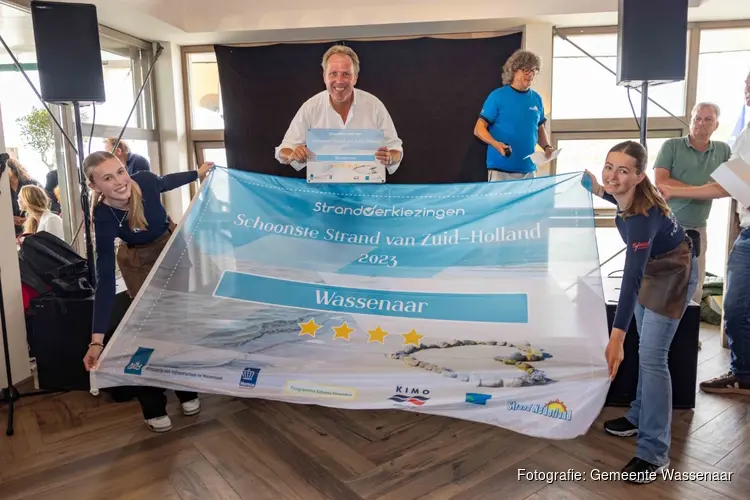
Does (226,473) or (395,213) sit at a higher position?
(395,213)

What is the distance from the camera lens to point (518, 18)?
3811 mm

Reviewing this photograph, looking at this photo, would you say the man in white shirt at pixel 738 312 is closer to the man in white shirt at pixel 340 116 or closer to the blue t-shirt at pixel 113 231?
the man in white shirt at pixel 340 116

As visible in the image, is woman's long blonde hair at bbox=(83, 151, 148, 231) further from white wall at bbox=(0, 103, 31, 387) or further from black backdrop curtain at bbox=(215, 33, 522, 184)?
black backdrop curtain at bbox=(215, 33, 522, 184)

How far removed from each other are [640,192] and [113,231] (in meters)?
Result: 1.92

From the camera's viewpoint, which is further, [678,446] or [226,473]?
[678,446]

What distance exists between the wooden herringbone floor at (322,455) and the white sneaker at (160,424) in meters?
0.03

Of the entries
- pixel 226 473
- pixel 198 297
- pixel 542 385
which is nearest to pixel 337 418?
pixel 226 473

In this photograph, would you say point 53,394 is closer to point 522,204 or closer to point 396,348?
point 396,348

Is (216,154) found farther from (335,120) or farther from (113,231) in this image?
(113,231)

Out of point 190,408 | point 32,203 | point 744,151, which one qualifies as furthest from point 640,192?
point 32,203

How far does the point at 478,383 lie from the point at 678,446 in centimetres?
96

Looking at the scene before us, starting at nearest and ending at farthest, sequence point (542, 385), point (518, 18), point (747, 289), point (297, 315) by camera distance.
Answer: point (542, 385), point (297, 315), point (747, 289), point (518, 18)

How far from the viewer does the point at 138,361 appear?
1916 mm

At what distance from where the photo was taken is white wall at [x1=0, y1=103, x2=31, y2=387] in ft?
8.87
